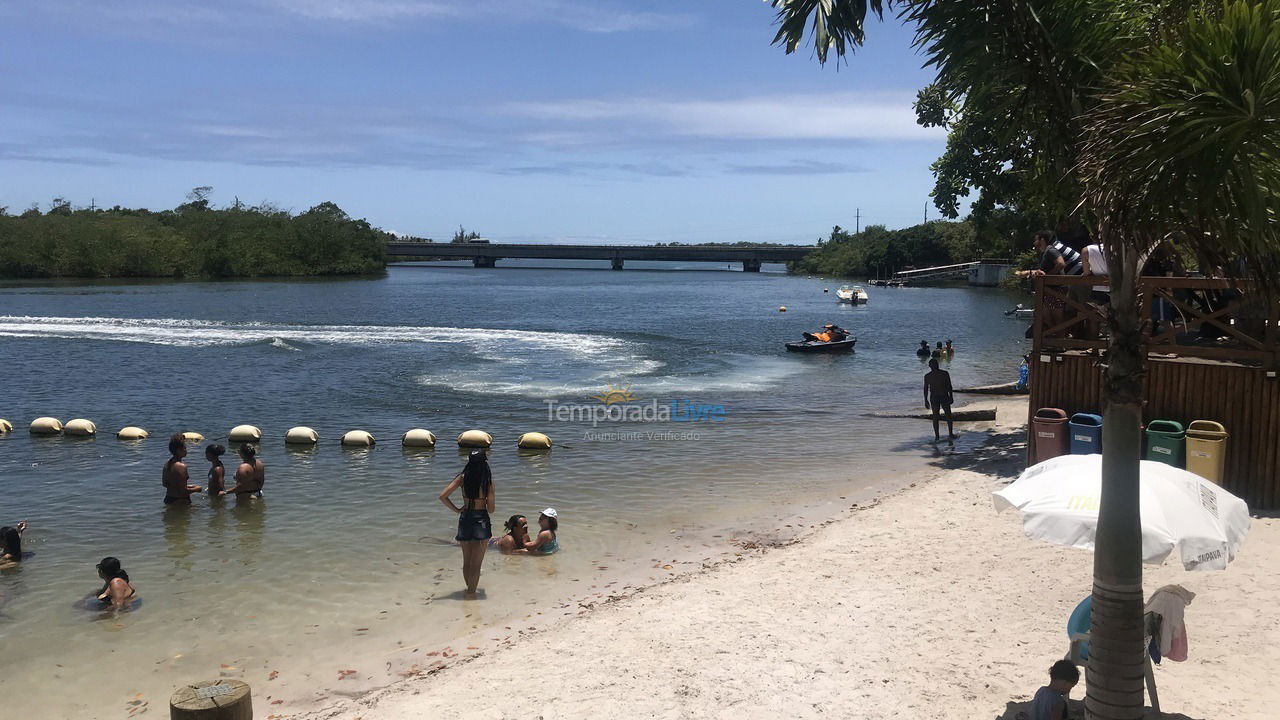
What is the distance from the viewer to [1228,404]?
13.1 metres

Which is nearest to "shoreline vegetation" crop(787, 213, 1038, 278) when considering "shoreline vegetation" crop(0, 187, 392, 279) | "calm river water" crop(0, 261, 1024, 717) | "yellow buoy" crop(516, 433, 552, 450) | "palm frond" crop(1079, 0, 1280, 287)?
"shoreline vegetation" crop(0, 187, 392, 279)

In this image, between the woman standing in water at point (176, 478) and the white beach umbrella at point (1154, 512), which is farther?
the woman standing in water at point (176, 478)

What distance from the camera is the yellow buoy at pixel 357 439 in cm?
2147

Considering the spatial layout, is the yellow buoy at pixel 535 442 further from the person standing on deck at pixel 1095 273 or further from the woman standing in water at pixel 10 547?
the person standing on deck at pixel 1095 273

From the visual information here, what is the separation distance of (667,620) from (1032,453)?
804cm

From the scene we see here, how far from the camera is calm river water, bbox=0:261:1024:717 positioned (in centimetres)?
1062

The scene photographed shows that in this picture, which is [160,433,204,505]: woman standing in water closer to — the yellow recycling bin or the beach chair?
the beach chair

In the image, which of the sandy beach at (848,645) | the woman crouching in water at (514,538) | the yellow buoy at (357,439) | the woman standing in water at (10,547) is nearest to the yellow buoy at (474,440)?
the yellow buoy at (357,439)

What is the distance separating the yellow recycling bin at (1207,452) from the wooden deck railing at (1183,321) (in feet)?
3.57

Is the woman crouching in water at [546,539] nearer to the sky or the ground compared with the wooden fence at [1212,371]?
nearer to the ground

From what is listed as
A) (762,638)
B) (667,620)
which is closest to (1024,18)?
(762,638)

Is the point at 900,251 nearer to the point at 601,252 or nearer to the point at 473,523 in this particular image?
the point at 601,252

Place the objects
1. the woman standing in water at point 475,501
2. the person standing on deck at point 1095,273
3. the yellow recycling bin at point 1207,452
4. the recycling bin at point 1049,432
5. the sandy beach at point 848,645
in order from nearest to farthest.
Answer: the sandy beach at point 848,645
the woman standing in water at point 475,501
the yellow recycling bin at point 1207,452
the person standing on deck at point 1095,273
the recycling bin at point 1049,432

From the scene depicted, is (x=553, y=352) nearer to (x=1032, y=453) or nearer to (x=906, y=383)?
(x=906, y=383)
